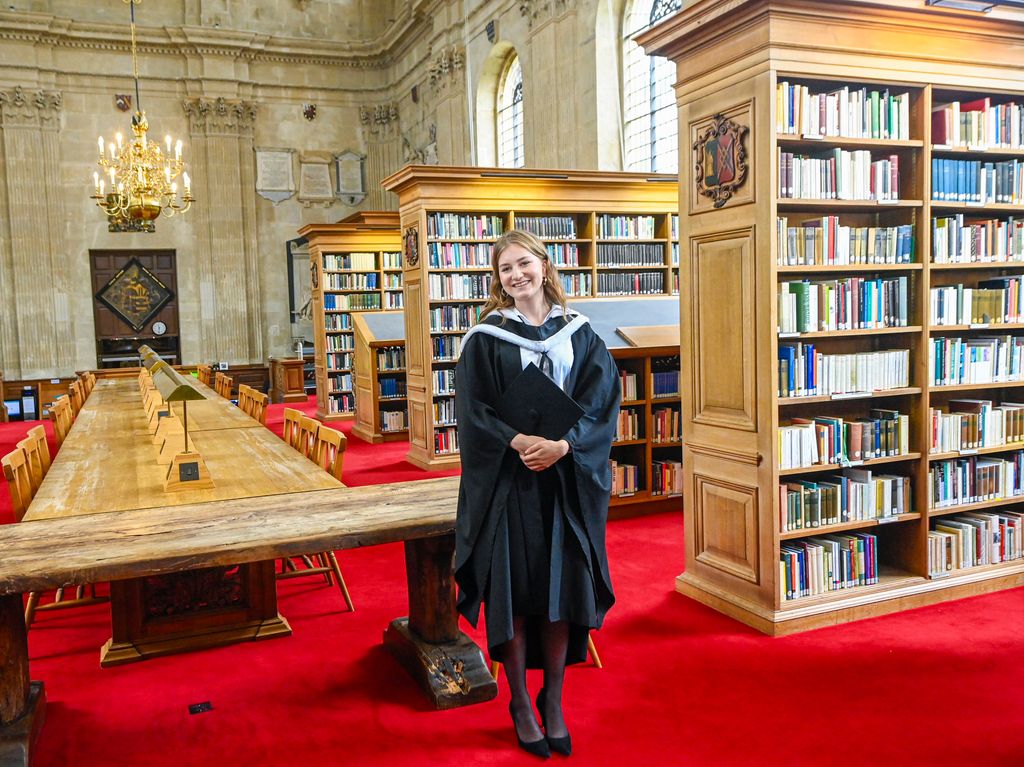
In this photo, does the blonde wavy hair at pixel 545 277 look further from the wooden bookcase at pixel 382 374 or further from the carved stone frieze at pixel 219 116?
the carved stone frieze at pixel 219 116

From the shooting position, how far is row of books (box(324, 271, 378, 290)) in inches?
453

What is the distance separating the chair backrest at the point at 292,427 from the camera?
17.4 feet

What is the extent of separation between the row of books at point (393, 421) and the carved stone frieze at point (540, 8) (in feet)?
19.0

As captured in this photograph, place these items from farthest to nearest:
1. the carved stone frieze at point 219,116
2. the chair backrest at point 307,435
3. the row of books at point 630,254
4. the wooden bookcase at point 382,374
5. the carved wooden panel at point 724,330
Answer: the carved stone frieze at point 219,116
the wooden bookcase at point 382,374
the row of books at point 630,254
the chair backrest at point 307,435
the carved wooden panel at point 724,330

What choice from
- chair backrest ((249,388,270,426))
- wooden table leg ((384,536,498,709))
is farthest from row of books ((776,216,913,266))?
chair backrest ((249,388,270,426))

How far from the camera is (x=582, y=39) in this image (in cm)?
1109

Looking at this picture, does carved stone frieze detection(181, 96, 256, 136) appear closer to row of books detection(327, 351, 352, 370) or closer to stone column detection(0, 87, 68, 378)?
stone column detection(0, 87, 68, 378)

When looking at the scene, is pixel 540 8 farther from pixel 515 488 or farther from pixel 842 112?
pixel 515 488

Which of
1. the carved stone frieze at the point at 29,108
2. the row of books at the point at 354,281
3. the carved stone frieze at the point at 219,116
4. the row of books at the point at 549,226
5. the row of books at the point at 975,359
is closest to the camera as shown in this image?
the row of books at the point at 975,359

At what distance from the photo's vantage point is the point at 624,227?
8.80 metres

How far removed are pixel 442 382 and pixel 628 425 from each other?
2.70 meters

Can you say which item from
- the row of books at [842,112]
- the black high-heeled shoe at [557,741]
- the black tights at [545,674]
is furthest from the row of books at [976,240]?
the black high-heeled shoe at [557,741]

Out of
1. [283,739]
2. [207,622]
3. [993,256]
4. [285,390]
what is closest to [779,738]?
[283,739]

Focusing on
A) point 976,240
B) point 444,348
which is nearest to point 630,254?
point 444,348
